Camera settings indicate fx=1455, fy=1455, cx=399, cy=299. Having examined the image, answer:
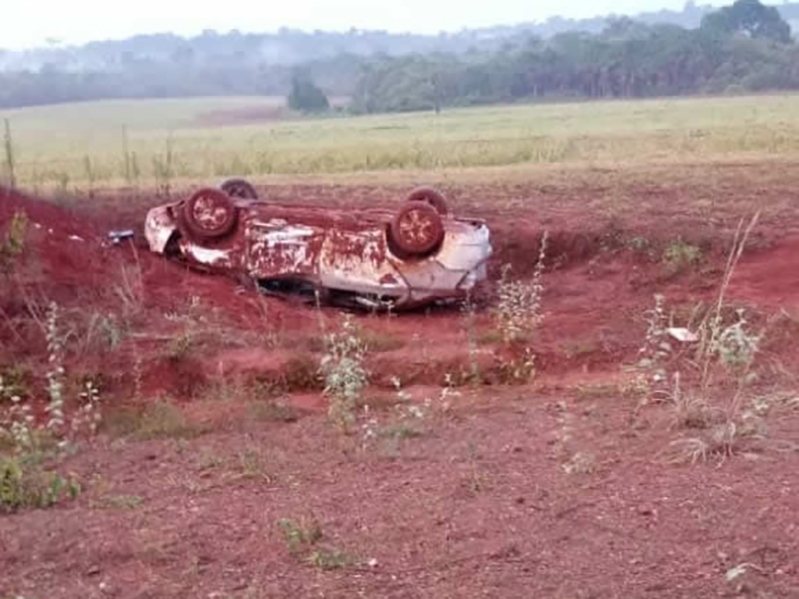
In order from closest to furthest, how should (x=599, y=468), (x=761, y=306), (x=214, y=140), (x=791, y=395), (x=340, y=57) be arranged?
(x=599, y=468) < (x=791, y=395) < (x=761, y=306) < (x=214, y=140) < (x=340, y=57)

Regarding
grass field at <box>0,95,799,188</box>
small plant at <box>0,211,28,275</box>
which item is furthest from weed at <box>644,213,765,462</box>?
grass field at <box>0,95,799,188</box>

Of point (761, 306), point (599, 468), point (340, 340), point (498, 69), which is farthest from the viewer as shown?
point (498, 69)

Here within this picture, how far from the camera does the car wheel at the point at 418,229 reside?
1125 centimetres

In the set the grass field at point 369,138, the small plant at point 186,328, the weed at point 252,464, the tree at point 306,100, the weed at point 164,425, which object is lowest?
the tree at point 306,100

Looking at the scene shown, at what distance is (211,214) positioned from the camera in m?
12.0

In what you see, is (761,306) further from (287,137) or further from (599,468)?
(287,137)

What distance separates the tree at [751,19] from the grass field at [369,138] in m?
25.8

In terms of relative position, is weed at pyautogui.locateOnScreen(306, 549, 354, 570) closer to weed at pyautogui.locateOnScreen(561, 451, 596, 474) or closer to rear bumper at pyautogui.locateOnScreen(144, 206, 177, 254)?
weed at pyautogui.locateOnScreen(561, 451, 596, 474)

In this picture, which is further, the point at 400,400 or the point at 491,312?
the point at 491,312

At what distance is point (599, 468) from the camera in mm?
6527

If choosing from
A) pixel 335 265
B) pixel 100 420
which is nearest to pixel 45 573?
pixel 100 420

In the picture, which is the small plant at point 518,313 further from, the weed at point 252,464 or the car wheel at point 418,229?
the weed at point 252,464

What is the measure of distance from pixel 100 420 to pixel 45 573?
Answer: 9.82 ft

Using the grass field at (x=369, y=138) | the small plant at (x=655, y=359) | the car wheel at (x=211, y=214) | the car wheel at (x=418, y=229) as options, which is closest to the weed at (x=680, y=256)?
the car wheel at (x=418, y=229)
